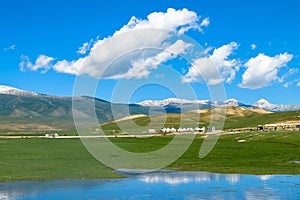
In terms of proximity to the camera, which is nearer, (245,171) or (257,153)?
(245,171)

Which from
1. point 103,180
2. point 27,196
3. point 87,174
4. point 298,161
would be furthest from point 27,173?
point 298,161

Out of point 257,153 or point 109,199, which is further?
point 257,153

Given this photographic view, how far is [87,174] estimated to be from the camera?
54.4 m

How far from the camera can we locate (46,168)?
6038 cm

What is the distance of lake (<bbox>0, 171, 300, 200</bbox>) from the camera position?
3919 cm

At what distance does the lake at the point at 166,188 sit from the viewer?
3919cm

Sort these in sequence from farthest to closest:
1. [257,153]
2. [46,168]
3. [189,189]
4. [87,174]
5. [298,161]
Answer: [257,153] → [298,161] → [46,168] → [87,174] → [189,189]

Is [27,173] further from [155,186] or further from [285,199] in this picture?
[285,199]

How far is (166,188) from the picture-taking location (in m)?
43.6

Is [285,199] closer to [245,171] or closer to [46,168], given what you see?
[245,171]

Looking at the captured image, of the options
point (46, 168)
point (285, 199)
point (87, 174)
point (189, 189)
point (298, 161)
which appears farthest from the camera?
point (298, 161)

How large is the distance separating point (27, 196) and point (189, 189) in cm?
1575

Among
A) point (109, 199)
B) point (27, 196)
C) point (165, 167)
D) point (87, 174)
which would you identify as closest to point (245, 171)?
point (165, 167)

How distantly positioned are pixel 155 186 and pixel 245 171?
17516 mm
